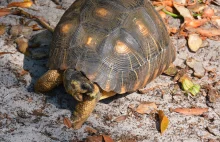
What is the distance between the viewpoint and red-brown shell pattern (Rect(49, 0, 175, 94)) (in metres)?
3.86

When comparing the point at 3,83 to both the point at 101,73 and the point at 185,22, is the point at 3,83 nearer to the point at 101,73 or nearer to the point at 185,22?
the point at 101,73

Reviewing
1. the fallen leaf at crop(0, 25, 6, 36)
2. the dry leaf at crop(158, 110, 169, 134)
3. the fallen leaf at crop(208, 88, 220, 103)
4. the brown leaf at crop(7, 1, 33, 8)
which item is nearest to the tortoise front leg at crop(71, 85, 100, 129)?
the dry leaf at crop(158, 110, 169, 134)

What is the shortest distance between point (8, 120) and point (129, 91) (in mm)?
1102

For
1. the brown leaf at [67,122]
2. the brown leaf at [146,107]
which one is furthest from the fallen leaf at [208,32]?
the brown leaf at [67,122]

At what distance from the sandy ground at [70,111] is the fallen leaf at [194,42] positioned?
1.22 ft

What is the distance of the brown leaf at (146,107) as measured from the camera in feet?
13.8

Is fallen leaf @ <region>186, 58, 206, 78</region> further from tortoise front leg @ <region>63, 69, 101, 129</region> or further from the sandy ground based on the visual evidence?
tortoise front leg @ <region>63, 69, 101, 129</region>

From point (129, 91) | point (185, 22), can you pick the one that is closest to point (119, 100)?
point (129, 91)

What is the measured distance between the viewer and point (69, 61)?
3.88 meters

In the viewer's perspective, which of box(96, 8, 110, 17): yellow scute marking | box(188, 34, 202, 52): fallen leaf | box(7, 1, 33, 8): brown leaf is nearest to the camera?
box(96, 8, 110, 17): yellow scute marking

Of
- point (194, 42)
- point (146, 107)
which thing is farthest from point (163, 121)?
point (194, 42)

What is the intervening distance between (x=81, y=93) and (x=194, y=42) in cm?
174

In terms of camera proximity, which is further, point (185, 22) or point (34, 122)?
point (185, 22)

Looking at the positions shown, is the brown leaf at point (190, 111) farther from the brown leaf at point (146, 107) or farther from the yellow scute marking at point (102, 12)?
Answer: the yellow scute marking at point (102, 12)
